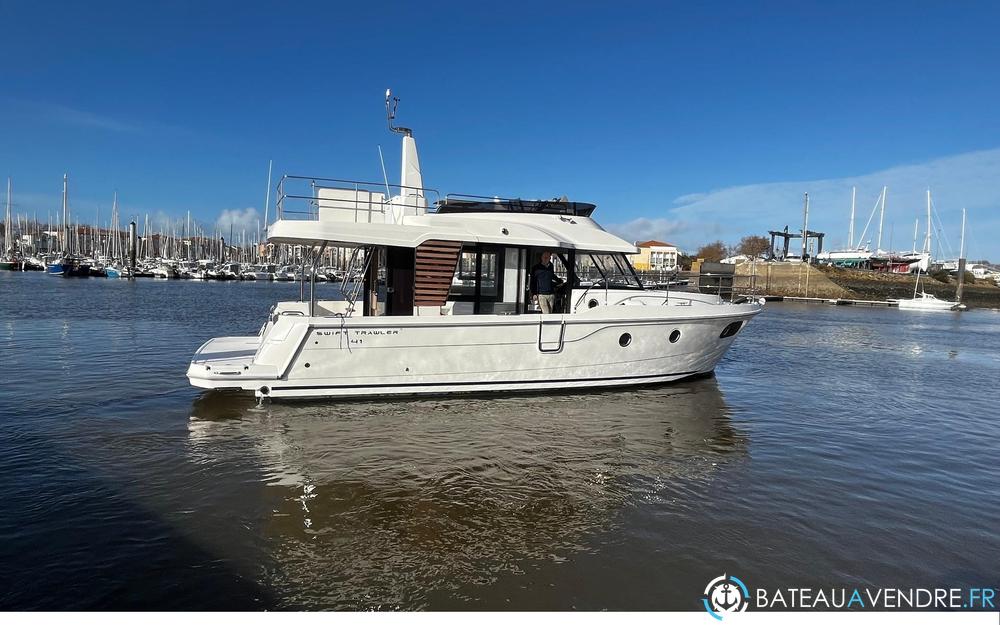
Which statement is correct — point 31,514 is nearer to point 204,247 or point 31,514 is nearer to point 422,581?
point 422,581

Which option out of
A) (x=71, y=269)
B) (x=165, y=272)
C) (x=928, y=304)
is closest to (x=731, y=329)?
(x=928, y=304)

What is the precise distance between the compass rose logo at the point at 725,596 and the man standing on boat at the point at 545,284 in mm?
6787

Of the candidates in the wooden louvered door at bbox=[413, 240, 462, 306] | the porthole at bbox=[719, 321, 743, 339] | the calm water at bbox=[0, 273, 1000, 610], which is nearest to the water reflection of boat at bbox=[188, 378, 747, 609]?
the calm water at bbox=[0, 273, 1000, 610]

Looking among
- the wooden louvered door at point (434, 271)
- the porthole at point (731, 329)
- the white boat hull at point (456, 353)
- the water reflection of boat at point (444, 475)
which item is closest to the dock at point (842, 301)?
the porthole at point (731, 329)

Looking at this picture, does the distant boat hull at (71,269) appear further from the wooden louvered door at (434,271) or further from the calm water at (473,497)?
the wooden louvered door at (434,271)

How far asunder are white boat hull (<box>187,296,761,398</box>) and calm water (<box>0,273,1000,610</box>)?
1.45 ft

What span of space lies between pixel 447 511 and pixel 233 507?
93.0 inches

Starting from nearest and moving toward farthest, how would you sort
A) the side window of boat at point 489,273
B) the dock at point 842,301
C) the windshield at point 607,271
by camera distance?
1. the side window of boat at point 489,273
2. the windshield at point 607,271
3. the dock at point 842,301

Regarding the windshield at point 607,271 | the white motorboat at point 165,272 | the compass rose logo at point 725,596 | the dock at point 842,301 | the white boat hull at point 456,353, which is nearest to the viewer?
the compass rose logo at point 725,596

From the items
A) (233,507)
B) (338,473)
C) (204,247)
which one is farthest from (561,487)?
(204,247)

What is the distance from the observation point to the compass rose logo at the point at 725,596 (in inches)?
182

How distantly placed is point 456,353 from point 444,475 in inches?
142

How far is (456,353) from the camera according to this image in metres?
10.6

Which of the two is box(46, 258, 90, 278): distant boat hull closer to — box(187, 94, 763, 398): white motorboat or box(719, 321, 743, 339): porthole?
box(187, 94, 763, 398): white motorboat
